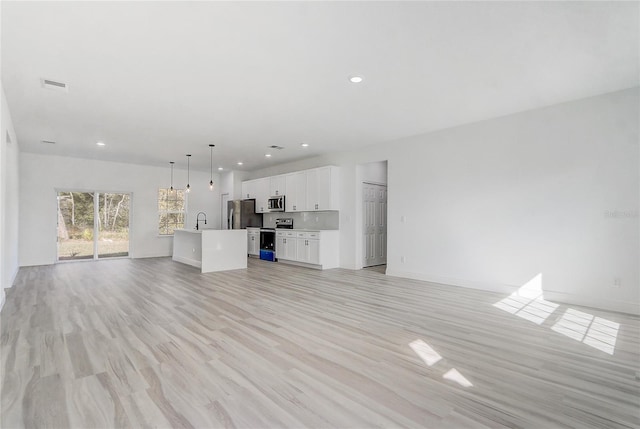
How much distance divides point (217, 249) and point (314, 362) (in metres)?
5.03

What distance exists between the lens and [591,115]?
4.15 m

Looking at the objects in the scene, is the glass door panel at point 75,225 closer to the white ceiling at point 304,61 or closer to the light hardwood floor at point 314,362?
the white ceiling at point 304,61

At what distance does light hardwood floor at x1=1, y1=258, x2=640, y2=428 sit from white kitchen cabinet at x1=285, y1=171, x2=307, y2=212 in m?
3.78

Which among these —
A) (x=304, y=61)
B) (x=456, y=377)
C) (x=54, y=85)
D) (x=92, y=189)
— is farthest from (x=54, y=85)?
(x=92, y=189)

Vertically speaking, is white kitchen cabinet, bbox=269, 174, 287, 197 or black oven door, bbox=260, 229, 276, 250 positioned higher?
white kitchen cabinet, bbox=269, 174, 287, 197

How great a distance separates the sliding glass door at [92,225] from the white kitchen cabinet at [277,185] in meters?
4.27

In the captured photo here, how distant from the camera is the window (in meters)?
9.76

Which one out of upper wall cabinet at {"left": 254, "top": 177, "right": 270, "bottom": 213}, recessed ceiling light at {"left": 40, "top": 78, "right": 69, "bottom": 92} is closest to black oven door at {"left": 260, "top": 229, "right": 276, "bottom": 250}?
upper wall cabinet at {"left": 254, "top": 177, "right": 270, "bottom": 213}

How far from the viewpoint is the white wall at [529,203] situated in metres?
3.96

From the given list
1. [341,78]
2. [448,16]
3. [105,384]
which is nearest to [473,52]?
[448,16]

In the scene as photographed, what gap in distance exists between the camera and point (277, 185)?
890cm

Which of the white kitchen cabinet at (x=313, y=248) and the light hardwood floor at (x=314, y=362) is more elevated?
the white kitchen cabinet at (x=313, y=248)

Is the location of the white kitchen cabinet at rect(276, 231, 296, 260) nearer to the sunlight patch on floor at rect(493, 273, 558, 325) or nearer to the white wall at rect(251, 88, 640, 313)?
the white wall at rect(251, 88, 640, 313)

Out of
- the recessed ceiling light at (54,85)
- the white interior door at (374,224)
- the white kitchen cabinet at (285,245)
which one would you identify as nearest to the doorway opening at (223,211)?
the white kitchen cabinet at (285,245)
